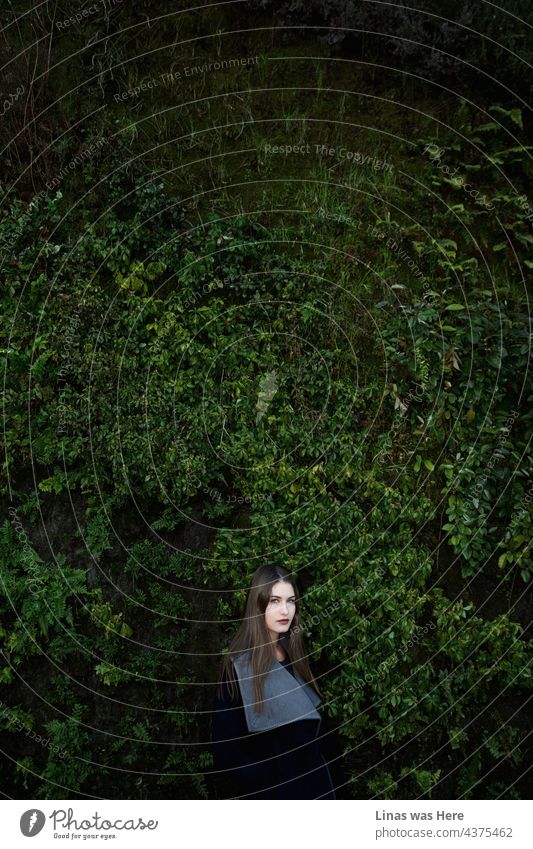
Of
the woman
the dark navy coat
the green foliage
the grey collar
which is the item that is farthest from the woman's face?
the green foliage

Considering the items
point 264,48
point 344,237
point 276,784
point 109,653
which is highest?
point 264,48

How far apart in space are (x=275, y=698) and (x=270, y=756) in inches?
14.9

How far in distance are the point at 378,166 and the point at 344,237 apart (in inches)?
33.1

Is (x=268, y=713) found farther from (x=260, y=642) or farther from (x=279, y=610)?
(x=279, y=610)

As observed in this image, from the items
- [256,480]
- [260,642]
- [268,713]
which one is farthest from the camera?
[256,480]

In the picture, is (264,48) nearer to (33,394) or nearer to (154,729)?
(33,394)

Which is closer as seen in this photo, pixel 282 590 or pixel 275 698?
pixel 275 698

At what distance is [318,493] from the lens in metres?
5.82

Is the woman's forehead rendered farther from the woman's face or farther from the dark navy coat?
the dark navy coat

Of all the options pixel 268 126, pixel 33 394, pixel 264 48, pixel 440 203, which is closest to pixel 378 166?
pixel 440 203

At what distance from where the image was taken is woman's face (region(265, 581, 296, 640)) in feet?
14.4

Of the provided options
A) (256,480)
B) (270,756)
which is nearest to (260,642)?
(270,756)

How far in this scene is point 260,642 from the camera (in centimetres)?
439

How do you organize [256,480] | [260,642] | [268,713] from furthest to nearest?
[256,480] → [260,642] → [268,713]
